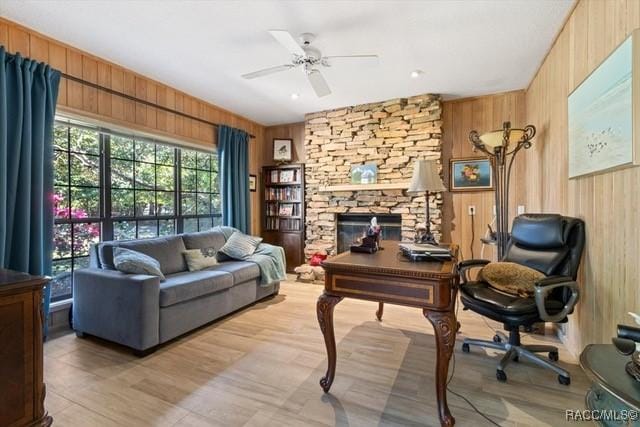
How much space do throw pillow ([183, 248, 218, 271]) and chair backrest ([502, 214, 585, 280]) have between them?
2999 millimetres

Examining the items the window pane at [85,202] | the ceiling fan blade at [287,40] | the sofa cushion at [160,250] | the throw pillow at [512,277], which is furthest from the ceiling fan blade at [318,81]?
the window pane at [85,202]

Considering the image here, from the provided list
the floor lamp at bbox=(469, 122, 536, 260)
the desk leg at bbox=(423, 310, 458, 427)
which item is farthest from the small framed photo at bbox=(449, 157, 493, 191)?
the desk leg at bbox=(423, 310, 458, 427)

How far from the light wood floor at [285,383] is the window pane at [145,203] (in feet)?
4.71

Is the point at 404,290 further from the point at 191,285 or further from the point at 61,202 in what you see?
the point at 61,202

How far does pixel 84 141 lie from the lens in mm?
3020

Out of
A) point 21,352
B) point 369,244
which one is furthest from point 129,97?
point 369,244

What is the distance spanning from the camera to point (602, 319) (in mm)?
1854

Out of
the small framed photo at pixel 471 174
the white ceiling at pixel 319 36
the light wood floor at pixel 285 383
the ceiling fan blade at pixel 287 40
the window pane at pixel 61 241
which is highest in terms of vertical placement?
the white ceiling at pixel 319 36

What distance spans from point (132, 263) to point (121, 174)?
136cm

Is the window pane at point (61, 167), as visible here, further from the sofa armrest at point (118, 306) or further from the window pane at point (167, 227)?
the window pane at point (167, 227)

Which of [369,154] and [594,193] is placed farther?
[369,154]

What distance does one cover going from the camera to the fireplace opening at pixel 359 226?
4402 millimetres

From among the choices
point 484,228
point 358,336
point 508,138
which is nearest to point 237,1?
point 508,138

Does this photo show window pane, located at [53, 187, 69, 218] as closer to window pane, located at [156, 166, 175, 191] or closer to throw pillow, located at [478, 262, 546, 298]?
window pane, located at [156, 166, 175, 191]
